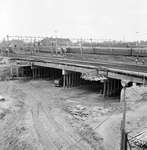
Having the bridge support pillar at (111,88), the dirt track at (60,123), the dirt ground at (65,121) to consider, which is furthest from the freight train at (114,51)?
the dirt track at (60,123)

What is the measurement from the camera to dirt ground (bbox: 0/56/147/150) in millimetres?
16125

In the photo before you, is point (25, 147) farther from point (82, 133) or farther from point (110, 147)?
point (110, 147)

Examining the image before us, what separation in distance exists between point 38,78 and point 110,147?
1337 inches

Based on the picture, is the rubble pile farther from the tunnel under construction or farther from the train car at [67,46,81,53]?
the train car at [67,46,81,53]

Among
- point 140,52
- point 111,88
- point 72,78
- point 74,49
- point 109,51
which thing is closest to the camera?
point 111,88

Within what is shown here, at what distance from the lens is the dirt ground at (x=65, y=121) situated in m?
16.1

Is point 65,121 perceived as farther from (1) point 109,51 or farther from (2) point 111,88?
(1) point 109,51

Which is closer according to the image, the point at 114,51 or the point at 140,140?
the point at 140,140

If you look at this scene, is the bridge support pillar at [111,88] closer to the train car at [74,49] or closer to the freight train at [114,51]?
the freight train at [114,51]

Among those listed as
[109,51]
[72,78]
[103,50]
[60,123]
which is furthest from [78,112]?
[103,50]

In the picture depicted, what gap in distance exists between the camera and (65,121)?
20641 mm

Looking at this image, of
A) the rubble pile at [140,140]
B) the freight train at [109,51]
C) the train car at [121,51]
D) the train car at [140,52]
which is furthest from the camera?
Answer: the train car at [121,51]

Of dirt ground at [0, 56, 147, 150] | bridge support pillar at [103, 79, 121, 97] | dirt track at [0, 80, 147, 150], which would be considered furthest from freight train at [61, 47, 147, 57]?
dirt track at [0, 80, 147, 150]

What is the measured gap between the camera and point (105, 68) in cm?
2930
